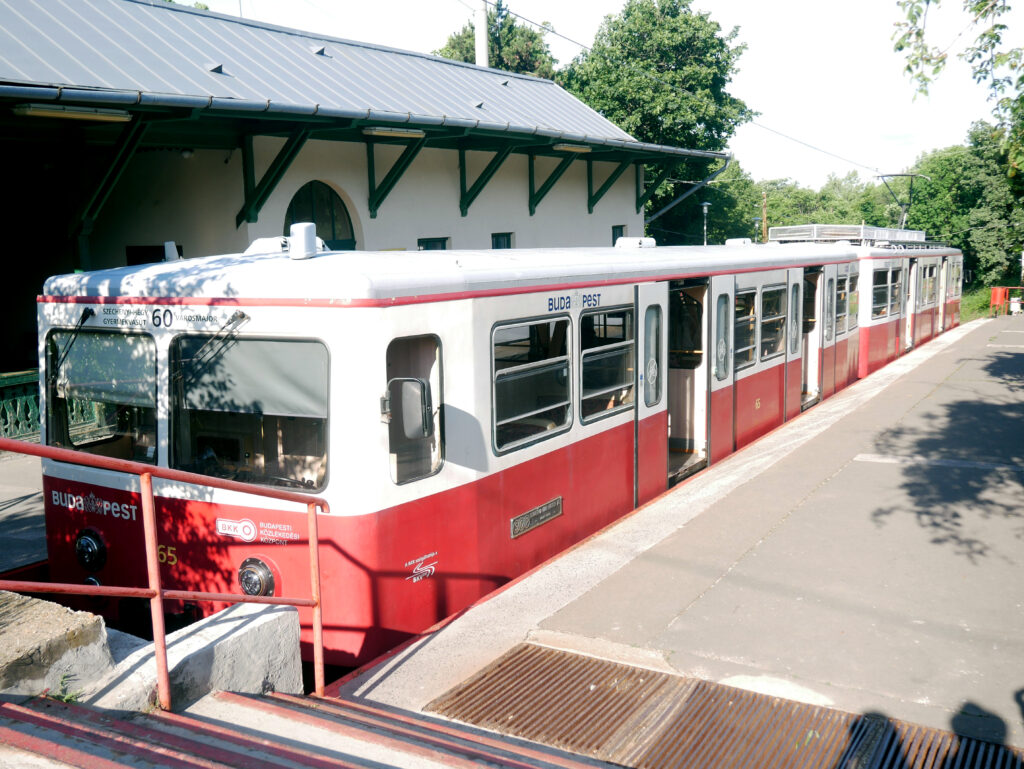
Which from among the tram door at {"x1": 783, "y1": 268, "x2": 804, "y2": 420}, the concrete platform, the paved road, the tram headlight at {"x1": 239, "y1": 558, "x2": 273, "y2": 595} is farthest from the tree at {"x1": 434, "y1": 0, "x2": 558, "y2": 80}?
the tram headlight at {"x1": 239, "y1": 558, "x2": 273, "y2": 595}

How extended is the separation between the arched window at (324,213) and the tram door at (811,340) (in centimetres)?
750

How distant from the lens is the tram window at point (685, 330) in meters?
10.4

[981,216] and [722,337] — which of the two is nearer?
[722,337]

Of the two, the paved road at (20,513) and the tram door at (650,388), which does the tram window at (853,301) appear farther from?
the paved road at (20,513)

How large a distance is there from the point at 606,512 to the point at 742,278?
407 cm

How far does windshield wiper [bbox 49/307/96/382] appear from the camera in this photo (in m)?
6.29

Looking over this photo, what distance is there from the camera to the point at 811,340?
1516 cm

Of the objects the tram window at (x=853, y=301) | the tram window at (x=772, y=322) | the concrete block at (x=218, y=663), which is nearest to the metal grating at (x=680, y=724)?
the concrete block at (x=218, y=663)

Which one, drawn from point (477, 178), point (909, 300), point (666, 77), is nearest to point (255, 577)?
point (477, 178)

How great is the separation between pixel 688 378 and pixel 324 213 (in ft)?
24.6

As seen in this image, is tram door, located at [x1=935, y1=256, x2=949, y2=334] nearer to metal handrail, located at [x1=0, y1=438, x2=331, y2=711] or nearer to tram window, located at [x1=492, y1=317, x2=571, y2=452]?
tram window, located at [x1=492, y1=317, x2=571, y2=452]

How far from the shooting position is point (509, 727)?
4.91 metres

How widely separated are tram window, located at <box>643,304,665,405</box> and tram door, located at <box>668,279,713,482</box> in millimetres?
1376

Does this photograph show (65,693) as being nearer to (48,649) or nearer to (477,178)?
(48,649)
